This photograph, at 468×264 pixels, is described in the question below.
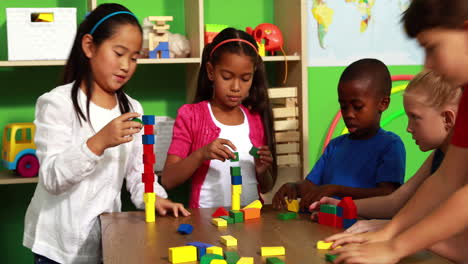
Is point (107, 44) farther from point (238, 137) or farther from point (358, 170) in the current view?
point (358, 170)

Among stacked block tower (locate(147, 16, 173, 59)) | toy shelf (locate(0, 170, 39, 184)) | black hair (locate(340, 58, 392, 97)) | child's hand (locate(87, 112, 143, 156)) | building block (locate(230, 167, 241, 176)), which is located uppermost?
stacked block tower (locate(147, 16, 173, 59))

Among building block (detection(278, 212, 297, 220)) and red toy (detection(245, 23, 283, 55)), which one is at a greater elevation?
red toy (detection(245, 23, 283, 55))

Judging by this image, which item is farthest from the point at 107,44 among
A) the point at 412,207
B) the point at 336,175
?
the point at 412,207

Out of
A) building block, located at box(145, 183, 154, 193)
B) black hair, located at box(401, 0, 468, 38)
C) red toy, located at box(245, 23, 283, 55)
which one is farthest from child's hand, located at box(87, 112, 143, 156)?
red toy, located at box(245, 23, 283, 55)

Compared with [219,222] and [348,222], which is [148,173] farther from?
[348,222]

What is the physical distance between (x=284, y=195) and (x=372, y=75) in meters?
0.50

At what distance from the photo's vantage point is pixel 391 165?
5.64ft

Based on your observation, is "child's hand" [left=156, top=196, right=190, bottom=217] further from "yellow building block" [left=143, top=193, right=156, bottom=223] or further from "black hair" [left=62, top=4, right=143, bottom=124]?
"black hair" [left=62, top=4, right=143, bottom=124]

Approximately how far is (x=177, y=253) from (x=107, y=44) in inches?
32.6

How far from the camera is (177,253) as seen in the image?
1.05 m

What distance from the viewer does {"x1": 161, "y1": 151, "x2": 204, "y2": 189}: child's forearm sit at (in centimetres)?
182

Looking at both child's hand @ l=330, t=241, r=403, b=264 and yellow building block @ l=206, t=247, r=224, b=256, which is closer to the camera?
child's hand @ l=330, t=241, r=403, b=264

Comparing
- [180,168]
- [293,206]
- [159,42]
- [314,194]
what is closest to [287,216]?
[293,206]

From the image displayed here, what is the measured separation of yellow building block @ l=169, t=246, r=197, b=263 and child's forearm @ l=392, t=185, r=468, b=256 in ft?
1.21
